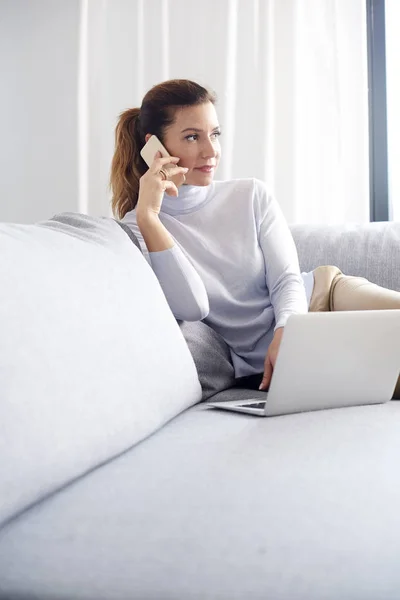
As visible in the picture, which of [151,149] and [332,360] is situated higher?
[151,149]

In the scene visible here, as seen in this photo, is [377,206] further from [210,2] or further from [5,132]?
[5,132]

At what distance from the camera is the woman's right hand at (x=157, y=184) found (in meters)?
1.72

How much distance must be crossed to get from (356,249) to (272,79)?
1.59 m

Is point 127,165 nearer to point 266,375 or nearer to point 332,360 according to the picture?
point 266,375

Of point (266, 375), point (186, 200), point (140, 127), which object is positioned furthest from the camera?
point (140, 127)

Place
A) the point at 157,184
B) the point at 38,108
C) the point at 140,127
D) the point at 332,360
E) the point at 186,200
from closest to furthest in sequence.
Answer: the point at 332,360 → the point at 157,184 → the point at 186,200 → the point at 140,127 → the point at 38,108

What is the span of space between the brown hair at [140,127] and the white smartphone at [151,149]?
0.11 ft

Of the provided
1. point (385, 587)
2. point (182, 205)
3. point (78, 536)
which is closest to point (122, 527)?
point (78, 536)

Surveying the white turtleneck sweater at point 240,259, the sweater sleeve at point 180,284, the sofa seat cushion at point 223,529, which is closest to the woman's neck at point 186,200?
the white turtleneck sweater at point 240,259

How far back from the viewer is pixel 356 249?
1960 mm

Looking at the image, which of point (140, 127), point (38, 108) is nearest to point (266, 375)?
point (140, 127)

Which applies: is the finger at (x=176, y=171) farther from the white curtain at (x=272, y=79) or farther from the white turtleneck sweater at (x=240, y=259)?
the white curtain at (x=272, y=79)

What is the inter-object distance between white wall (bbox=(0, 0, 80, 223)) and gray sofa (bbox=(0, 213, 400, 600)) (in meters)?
2.43

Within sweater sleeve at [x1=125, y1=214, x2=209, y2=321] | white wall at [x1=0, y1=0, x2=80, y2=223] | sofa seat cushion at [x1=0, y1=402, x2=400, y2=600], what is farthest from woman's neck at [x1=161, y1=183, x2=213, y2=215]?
white wall at [x1=0, y1=0, x2=80, y2=223]
